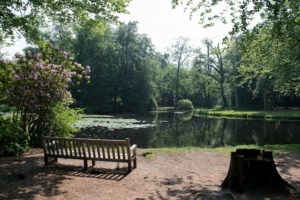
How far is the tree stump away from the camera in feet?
17.7

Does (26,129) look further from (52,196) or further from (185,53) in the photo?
(185,53)

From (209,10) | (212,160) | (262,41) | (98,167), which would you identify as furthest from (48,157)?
(262,41)

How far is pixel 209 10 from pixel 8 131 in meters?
8.52

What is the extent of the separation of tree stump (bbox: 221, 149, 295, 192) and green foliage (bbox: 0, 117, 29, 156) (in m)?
7.65

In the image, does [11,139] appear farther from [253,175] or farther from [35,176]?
[253,175]

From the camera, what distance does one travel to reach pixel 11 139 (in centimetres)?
951

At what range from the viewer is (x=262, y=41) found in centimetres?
1219

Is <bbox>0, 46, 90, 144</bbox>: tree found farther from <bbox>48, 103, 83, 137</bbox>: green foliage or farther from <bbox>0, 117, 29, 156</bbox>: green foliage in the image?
<bbox>0, 117, 29, 156</bbox>: green foliage

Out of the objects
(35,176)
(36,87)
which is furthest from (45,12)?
(35,176)

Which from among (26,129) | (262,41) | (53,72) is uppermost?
(262,41)

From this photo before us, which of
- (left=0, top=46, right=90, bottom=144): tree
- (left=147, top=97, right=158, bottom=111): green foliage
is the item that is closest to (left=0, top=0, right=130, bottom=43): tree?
(left=0, top=46, right=90, bottom=144): tree

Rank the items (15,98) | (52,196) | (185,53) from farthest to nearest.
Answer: (185,53) < (15,98) < (52,196)

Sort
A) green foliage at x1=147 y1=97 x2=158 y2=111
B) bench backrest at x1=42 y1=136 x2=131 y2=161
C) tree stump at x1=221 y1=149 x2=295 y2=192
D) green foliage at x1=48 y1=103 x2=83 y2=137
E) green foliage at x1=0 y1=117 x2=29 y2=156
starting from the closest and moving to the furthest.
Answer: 1. tree stump at x1=221 y1=149 x2=295 y2=192
2. bench backrest at x1=42 y1=136 x2=131 y2=161
3. green foliage at x1=0 y1=117 x2=29 y2=156
4. green foliage at x1=48 y1=103 x2=83 y2=137
5. green foliage at x1=147 y1=97 x2=158 y2=111

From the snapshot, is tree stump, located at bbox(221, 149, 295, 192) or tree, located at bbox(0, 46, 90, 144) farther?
tree, located at bbox(0, 46, 90, 144)
